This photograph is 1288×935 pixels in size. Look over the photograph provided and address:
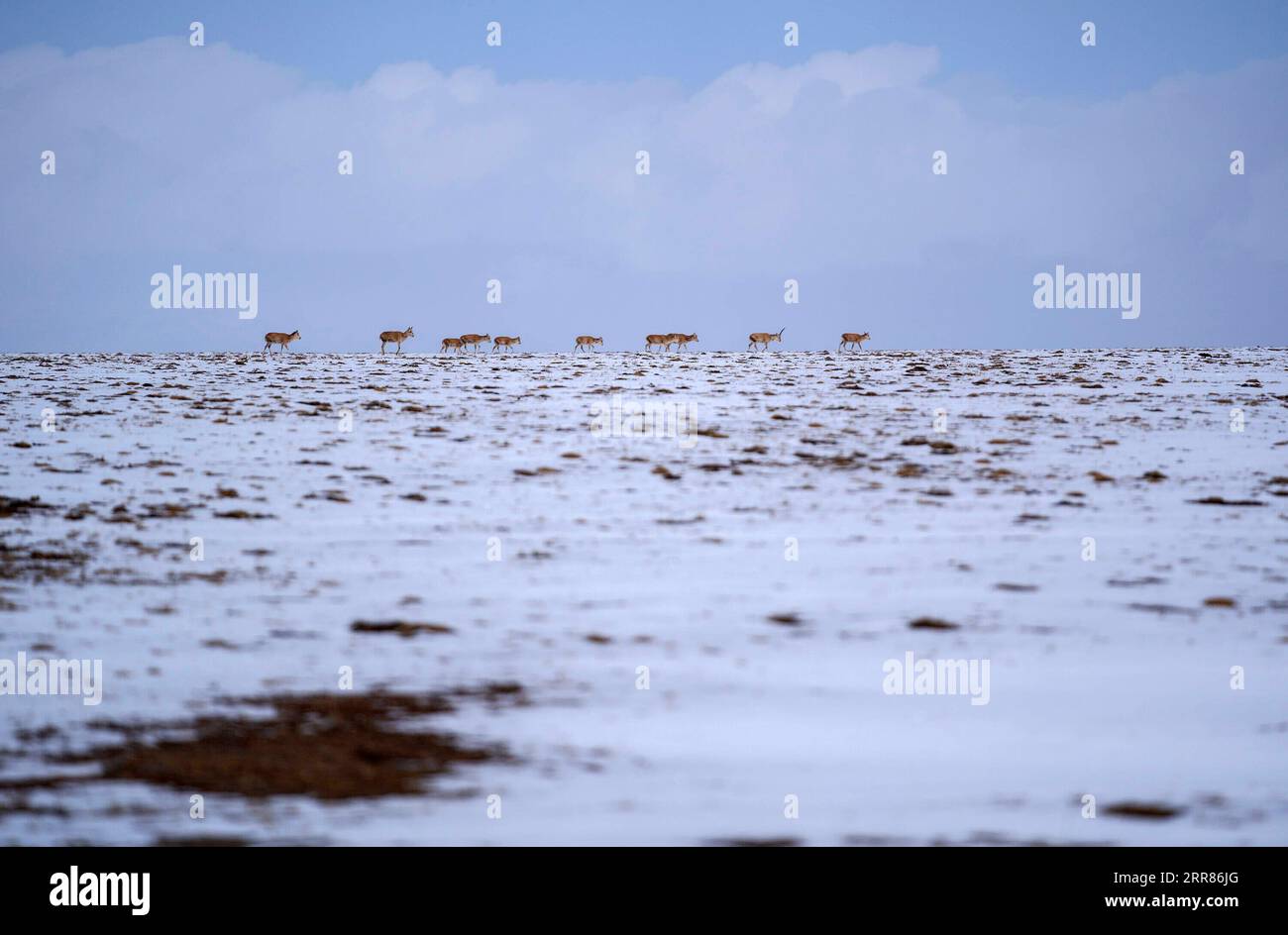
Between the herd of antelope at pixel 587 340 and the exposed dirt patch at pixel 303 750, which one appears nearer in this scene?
the exposed dirt patch at pixel 303 750

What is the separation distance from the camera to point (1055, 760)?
5875 mm

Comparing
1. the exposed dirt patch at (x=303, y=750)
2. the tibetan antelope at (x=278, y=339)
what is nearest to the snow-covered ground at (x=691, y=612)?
the exposed dirt patch at (x=303, y=750)

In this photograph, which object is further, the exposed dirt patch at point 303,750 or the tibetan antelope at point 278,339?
the tibetan antelope at point 278,339

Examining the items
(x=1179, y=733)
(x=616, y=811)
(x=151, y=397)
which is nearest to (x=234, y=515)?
(x=616, y=811)

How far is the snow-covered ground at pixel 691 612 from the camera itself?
5281mm

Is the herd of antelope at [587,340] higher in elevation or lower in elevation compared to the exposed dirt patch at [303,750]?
higher

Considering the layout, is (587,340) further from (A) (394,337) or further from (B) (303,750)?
(B) (303,750)

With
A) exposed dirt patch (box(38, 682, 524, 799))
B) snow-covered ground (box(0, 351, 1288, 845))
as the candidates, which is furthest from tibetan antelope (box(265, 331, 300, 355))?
exposed dirt patch (box(38, 682, 524, 799))

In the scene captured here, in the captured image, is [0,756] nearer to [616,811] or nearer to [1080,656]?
[616,811]

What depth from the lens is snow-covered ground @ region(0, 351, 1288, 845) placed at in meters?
5.28

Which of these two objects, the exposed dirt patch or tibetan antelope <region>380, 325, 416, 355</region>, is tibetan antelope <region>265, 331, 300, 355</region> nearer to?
tibetan antelope <region>380, 325, 416, 355</region>

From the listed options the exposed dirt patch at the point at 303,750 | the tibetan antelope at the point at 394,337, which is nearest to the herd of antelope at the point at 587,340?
the tibetan antelope at the point at 394,337

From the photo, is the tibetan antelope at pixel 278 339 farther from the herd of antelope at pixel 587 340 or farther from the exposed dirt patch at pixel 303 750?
the exposed dirt patch at pixel 303 750
